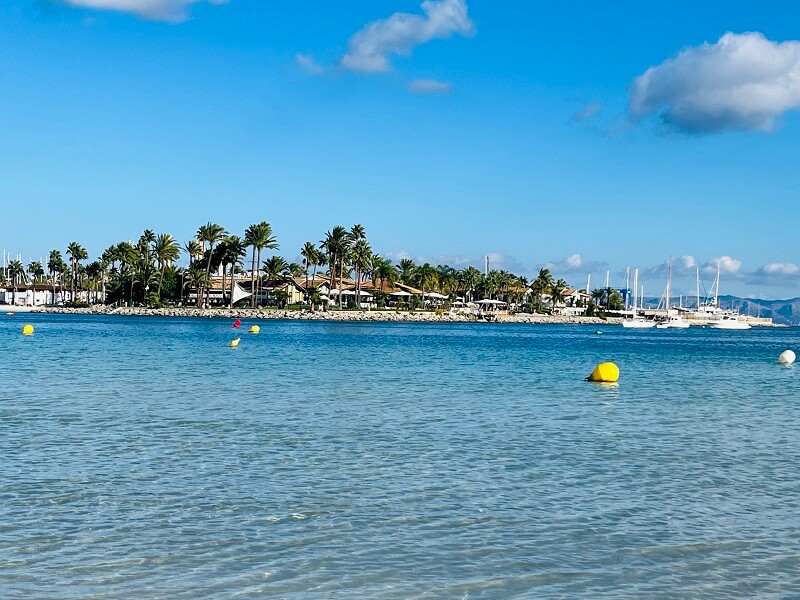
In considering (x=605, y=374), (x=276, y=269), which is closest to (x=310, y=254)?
(x=276, y=269)

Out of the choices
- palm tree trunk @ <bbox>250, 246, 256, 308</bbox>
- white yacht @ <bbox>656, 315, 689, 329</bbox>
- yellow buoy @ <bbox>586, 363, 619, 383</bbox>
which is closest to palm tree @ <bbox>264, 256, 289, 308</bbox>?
palm tree trunk @ <bbox>250, 246, 256, 308</bbox>

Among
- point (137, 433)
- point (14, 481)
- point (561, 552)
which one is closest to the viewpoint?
point (561, 552)

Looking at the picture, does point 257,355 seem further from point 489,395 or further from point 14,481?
point 14,481

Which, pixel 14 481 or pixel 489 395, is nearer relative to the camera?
pixel 14 481

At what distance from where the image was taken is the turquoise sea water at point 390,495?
10.1 m

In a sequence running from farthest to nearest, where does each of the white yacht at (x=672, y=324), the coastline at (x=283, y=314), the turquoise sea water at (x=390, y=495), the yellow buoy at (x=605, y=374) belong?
the white yacht at (x=672, y=324)
the coastline at (x=283, y=314)
the yellow buoy at (x=605, y=374)
the turquoise sea water at (x=390, y=495)

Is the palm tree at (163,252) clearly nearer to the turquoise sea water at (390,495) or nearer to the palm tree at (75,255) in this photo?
the palm tree at (75,255)

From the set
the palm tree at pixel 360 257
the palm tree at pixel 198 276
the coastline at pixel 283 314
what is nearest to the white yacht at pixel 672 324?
the coastline at pixel 283 314

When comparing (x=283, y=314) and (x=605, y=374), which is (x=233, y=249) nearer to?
(x=283, y=314)

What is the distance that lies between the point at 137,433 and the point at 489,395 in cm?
1460

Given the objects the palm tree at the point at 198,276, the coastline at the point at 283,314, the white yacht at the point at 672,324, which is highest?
the palm tree at the point at 198,276

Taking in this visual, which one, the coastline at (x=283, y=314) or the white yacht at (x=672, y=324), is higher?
the white yacht at (x=672, y=324)

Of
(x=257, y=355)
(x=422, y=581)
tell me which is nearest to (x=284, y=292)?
(x=257, y=355)

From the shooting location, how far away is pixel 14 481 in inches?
574
